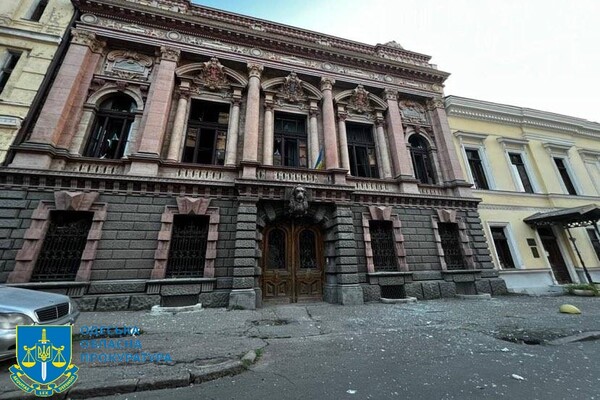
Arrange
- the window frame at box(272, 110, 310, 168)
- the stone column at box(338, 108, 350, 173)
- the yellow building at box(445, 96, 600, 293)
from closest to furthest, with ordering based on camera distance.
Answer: the stone column at box(338, 108, 350, 173) < the window frame at box(272, 110, 310, 168) < the yellow building at box(445, 96, 600, 293)

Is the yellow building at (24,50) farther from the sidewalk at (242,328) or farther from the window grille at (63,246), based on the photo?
the sidewalk at (242,328)

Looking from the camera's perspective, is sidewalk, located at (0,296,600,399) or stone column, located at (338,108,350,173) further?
stone column, located at (338,108,350,173)

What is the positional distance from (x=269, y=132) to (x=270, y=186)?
3268mm

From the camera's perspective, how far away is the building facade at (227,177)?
770cm

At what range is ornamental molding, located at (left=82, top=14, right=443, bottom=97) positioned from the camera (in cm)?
1065

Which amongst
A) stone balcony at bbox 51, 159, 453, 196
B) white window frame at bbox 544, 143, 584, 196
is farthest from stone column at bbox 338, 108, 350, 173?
white window frame at bbox 544, 143, 584, 196

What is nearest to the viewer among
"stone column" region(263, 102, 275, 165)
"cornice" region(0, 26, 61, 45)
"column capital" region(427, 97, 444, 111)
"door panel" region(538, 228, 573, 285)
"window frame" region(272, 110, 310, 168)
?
"cornice" region(0, 26, 61, 45)

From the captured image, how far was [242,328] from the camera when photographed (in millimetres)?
5672

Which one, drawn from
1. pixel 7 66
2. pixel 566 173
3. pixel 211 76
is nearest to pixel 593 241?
pixel 566 173

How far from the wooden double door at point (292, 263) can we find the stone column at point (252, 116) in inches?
130

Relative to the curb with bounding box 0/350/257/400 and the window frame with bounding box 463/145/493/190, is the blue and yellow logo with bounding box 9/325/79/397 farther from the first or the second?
the window frame with bounding box 463/145/493/190

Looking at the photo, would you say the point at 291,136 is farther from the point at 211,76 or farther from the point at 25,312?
the point at 25,312

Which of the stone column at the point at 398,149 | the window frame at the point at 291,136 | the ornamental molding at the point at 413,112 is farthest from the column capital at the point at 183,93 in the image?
the ornamental molding at the point at 413,112

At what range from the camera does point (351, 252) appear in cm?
938
